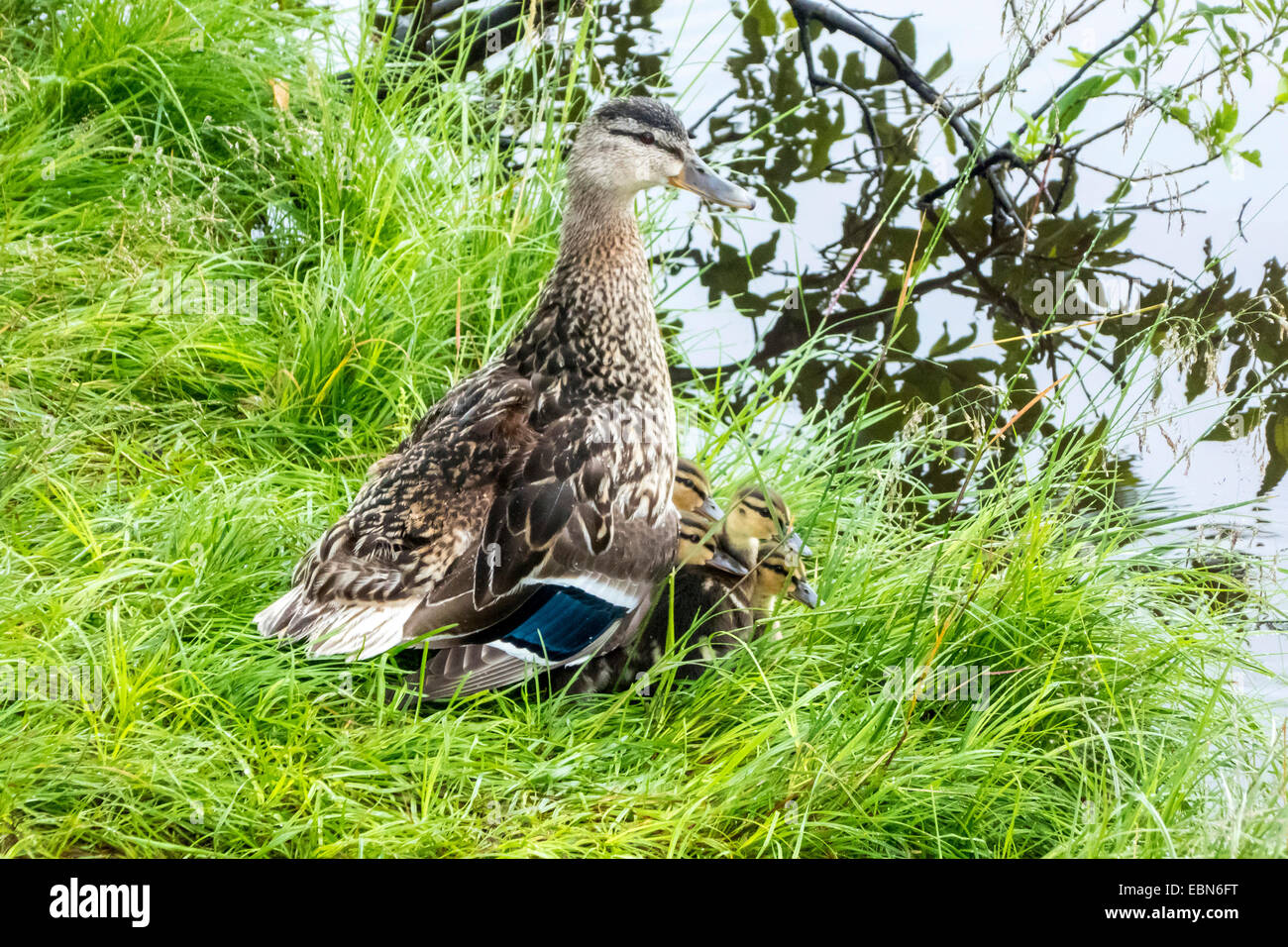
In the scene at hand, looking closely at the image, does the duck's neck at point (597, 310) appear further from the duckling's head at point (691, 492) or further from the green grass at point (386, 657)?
the green grass at point (386, 657)

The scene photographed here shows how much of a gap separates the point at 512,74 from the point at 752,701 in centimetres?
298

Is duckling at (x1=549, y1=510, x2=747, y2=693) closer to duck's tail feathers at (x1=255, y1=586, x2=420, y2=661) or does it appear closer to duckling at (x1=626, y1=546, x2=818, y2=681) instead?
duckling at (x1=626, y1=546, x2=818, y2=681)

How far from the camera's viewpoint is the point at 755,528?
2.77 meters

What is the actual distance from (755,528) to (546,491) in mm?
583

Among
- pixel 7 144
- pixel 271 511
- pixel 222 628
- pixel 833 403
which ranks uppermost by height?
pixel 7 144

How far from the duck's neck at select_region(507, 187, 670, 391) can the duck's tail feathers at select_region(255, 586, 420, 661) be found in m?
0.66

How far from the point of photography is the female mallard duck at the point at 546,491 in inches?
93.4

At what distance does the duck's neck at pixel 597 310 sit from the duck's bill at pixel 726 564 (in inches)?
16.5

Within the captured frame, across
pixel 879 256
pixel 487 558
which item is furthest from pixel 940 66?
pixel 487 558

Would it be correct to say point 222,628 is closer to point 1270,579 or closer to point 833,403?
point 833,403

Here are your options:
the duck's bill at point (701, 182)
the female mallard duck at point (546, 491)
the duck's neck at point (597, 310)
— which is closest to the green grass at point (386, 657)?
the female mallard duck at point (546, 491)

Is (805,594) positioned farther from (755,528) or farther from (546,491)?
(546,491)

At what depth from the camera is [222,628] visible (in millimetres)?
2549

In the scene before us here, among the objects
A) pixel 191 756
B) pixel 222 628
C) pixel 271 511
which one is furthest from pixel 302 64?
pixel 191 756
